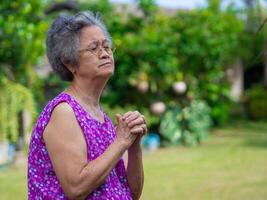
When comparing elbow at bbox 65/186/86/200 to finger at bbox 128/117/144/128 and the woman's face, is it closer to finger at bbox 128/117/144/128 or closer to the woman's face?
finger at bbox 128/117/144/128

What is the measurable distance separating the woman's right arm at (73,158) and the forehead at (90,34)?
0.33 meters

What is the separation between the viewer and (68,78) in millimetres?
2547

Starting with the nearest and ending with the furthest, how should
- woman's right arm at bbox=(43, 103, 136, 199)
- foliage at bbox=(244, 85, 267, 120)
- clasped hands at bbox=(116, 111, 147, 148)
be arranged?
1. woman's right arm at bbox=(43, 103, 136, 199)
2. clasped hands at bbox=(116, 111, 147, 148)
3. foliage at bbox=(244, 85, 267, 120)

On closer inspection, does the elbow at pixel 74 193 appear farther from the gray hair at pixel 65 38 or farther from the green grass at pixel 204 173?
the green grass at pixel 204 173

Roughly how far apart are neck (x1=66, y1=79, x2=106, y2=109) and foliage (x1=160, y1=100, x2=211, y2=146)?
41.5 feet

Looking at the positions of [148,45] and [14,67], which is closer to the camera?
[14,67]

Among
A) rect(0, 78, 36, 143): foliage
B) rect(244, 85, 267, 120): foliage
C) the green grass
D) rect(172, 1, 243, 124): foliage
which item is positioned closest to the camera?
the green grass

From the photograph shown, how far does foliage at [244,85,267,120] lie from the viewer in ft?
75.3

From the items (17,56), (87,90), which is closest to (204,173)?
(17,56)

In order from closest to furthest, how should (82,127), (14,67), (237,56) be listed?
(82,127), (14,67), (237,56)

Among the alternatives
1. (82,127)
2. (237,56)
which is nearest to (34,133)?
(82,127)

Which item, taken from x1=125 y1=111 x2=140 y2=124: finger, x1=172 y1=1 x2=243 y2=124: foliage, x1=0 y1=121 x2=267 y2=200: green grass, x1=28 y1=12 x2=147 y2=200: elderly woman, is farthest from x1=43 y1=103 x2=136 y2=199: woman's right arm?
x1=172 y1=1 x2=243 y2=124: foliage

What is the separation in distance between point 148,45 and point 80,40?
1217 centimetres

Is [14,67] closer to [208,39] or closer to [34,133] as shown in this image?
[208,39]
